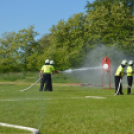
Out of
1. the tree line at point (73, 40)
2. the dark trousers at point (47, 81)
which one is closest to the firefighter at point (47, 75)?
the dark trousers at point (47, 81)

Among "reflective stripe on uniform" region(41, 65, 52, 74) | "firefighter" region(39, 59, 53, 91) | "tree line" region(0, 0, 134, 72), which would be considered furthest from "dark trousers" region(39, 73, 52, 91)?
"tree line" region(0, 0, 134, 72)

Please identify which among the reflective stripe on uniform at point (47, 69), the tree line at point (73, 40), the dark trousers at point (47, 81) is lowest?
→ the dark trousers at point (47, 81)

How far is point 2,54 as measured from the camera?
39.2m

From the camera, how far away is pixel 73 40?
40.8 m

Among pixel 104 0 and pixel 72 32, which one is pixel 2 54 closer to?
pixel 72 32

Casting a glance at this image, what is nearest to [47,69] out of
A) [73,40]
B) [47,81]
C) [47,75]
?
[47,75]

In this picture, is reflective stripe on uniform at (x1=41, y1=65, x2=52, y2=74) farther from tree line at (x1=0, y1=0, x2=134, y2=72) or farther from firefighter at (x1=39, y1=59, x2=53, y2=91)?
tree line at (x1=0, y1=0, x2=134, y2=72)

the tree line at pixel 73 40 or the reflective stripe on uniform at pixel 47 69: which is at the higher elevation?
the tree line at pixel 73 40

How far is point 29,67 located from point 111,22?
39.2 ft

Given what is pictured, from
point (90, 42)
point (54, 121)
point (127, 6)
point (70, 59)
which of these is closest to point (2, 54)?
point (70, 59)

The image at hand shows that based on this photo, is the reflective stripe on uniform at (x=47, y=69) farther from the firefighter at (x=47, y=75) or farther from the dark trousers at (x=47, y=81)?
the dark trousers at (x=47, y=81)

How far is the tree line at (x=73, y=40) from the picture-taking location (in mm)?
38125

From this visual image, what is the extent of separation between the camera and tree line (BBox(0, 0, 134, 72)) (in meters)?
38.1

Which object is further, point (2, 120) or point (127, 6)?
point (127, 6)
